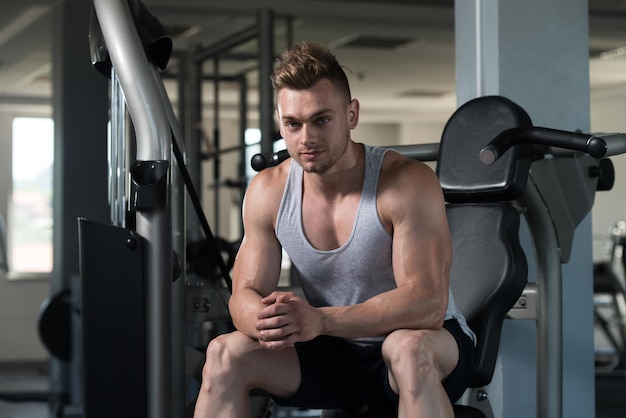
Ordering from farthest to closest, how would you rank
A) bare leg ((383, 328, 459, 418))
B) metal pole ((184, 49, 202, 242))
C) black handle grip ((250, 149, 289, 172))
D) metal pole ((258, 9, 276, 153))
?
1. metal pole ((184, 49, 202, 242))
2. metal pole ((258, 9, 276, 153))
3. black handle grip ((250, 149, 289, 172))
4. bare leg ((383, 328, 459, 418))

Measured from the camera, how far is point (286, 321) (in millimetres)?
1498

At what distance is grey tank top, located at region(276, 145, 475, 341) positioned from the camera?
1.63m

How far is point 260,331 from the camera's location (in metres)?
1.53

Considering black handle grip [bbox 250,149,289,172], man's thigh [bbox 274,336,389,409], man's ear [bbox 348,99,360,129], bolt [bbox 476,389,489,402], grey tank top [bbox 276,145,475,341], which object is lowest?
bolt [bbox 476,389,489,402]

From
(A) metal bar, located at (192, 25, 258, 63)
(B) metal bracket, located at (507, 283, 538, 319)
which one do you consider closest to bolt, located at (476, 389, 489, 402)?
(B) metal bracket, located at (507, 283, 538, 319)

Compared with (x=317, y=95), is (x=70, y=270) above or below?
below

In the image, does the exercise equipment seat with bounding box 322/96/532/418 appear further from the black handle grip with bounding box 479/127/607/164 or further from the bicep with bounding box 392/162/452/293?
the bicep with bounding box 392/162/452/293

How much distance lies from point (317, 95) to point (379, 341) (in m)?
0.45

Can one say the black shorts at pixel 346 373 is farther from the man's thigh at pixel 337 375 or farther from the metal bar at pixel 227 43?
the metal bar at pixel 227 43

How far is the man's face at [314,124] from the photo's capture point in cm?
160

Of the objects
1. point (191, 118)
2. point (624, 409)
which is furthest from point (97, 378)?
point (191, 118)

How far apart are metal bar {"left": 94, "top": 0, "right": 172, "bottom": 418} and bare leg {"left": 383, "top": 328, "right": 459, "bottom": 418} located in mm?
402

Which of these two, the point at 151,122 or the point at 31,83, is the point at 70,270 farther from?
the point at 31,83

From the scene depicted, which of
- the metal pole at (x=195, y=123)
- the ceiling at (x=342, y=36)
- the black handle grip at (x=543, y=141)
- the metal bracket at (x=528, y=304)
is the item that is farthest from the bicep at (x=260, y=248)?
the metal pole at (x=195, y=123)
